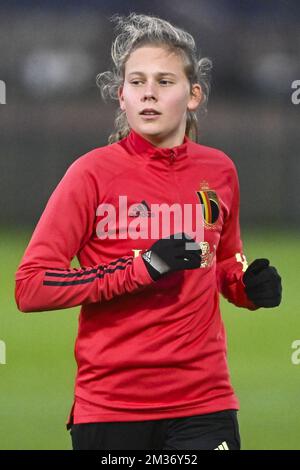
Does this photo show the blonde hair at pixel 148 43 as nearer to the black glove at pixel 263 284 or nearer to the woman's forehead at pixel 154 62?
the woman's forehead at pixel 154 62

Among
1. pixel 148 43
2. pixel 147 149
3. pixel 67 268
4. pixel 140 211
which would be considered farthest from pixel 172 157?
pixel 67 268

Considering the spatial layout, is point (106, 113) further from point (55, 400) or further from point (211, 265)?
point (211, 265)

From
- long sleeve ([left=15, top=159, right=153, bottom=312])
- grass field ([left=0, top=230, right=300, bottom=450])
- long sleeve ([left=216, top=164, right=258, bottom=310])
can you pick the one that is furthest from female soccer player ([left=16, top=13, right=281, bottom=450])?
grass field ([left=0, top=230, right=300, bottom=450])

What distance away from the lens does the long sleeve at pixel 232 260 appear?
314 cm

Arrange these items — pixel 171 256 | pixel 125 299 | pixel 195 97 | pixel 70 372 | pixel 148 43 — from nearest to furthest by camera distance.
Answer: pixel 171 256 < pixel 125 299 < pixel 148 43 < pixel 195 97 < pixel 70 372

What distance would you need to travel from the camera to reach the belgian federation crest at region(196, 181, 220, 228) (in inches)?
117

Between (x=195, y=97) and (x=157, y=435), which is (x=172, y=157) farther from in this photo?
(x=157, y=435)

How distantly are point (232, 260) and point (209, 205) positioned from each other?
0.29 metres

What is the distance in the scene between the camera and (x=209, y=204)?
9.78 ft

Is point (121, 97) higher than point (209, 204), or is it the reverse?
point (121, 97)

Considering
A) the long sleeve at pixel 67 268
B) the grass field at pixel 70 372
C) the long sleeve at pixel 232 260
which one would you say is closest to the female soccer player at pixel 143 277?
the long sleeve at pixel 67 268
